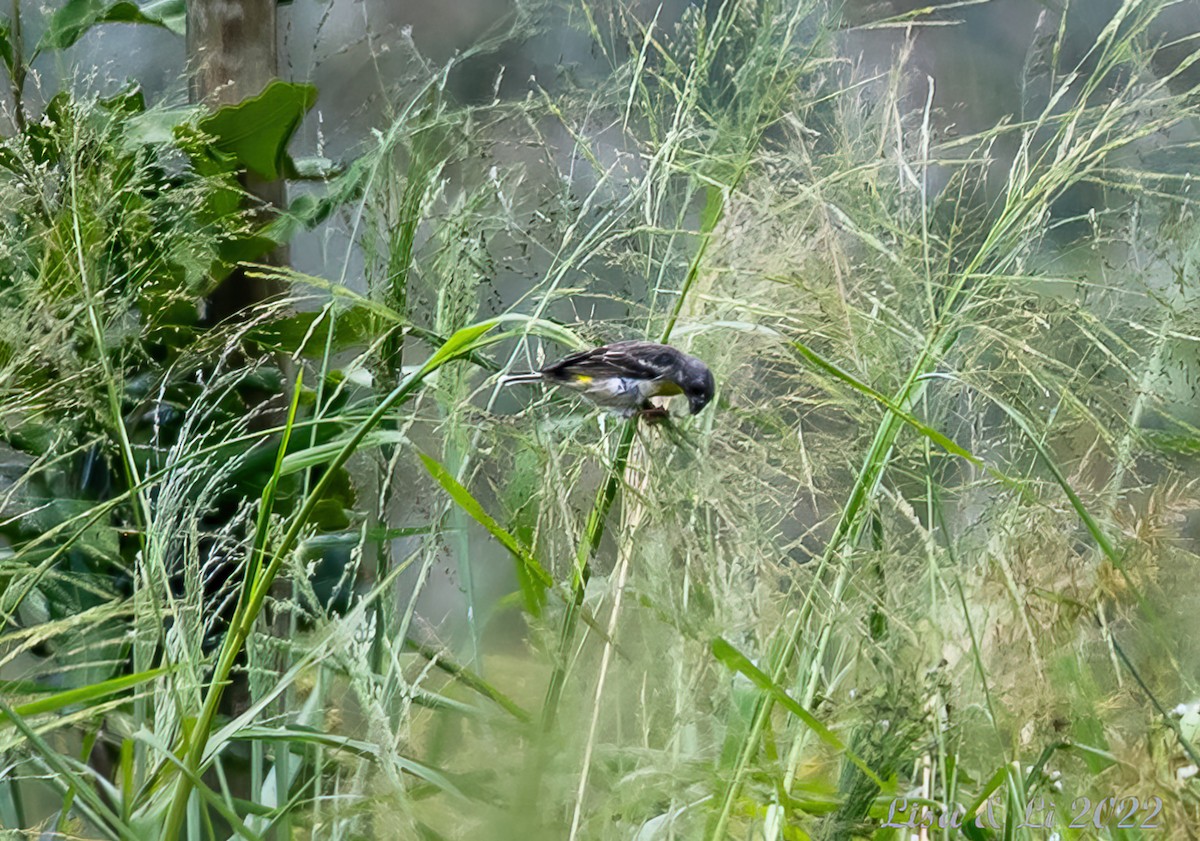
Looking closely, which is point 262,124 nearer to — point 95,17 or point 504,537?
point 95,17

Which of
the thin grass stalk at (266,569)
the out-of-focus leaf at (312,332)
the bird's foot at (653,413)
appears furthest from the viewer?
the out-of-focus leaf at (312,332)

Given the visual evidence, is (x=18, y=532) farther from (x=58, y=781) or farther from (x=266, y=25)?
(x=266, y=25)

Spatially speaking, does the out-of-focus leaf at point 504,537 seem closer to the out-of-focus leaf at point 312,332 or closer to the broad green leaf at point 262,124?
the out-of-focus leaf at point 312,332

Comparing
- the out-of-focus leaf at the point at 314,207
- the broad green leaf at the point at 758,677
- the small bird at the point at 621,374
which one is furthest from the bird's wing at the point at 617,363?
the out-of-focus leaf at the point at 314,207

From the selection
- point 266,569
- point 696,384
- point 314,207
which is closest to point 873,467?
point 696,384

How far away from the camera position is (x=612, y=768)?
0.50 meters

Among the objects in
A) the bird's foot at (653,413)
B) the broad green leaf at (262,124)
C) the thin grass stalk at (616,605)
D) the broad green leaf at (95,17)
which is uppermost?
the broad green leaf at (95,17)

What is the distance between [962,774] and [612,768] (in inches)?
6.7

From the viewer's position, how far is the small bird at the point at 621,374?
0.46 meters

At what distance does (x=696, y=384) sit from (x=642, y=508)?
0.20 ft

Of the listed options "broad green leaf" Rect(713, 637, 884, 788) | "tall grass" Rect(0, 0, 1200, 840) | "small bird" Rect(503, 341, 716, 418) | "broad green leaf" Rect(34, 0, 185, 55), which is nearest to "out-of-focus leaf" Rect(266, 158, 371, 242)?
"tall grass" Rect(0, 0, 1200, 840)

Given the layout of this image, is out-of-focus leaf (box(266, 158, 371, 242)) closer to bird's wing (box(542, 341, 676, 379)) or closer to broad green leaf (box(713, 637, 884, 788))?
bird's wing (box(542, 341, 676, 379))

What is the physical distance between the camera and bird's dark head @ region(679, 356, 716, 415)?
0.48 metres

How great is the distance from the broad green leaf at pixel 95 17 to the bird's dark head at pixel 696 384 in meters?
0.52
